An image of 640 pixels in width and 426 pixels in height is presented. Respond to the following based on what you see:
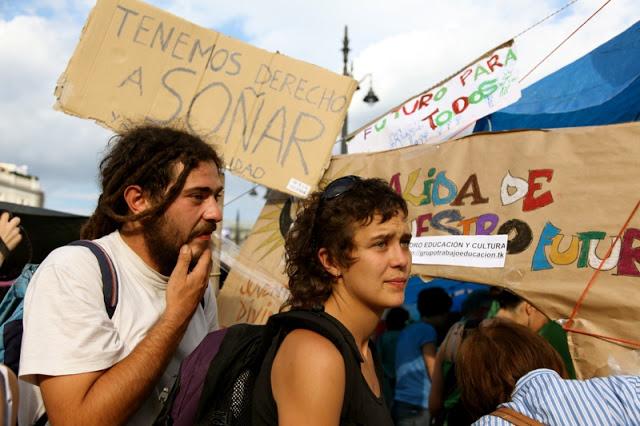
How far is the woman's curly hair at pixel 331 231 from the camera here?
65.2 inches

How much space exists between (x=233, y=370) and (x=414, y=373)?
3149 millimetres

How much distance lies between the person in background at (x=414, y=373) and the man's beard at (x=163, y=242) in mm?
2950

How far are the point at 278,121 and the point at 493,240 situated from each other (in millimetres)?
1540

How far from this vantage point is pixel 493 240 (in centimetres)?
244

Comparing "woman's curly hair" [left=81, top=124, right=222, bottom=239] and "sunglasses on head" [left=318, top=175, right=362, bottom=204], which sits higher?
"sunglasses on head" [left=318, top=175, right=362, bottom=204]

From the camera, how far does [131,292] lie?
1.76 m

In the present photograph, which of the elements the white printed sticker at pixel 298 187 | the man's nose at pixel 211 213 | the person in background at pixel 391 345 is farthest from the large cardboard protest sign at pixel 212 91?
the person in background at pixel 391 345

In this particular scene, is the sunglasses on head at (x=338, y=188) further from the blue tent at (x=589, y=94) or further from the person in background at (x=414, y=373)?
the person in background at (x=414, y=373)

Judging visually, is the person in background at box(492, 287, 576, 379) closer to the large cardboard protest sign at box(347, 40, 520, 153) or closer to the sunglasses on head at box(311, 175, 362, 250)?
the large cardboard protest sign at box(347, 40, 520, 153)

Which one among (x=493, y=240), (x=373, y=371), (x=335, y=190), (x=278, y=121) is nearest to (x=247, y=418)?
(x=373, y=371)

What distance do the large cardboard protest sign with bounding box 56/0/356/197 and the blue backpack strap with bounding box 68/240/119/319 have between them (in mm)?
1574

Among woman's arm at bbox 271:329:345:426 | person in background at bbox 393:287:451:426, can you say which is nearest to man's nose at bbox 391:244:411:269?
woman's arm at bbox 271:329:345:426

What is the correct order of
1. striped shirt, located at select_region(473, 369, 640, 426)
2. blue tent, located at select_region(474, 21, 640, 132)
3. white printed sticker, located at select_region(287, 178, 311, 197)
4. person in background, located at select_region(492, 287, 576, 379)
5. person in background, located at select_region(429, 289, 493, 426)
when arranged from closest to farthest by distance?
striped shirt, located at select_region(473, 369, 640, 426) → person in background, located at select_region(492, 287, 576, 379) → blue tent, located at select_region(474, 21, 640, 132) → white printed sticker, located at select_region(287, 178, 311, 197) → person in background, located at select_region(429, 289, 493, 426)

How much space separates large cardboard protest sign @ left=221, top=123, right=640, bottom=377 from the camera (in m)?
2.04
